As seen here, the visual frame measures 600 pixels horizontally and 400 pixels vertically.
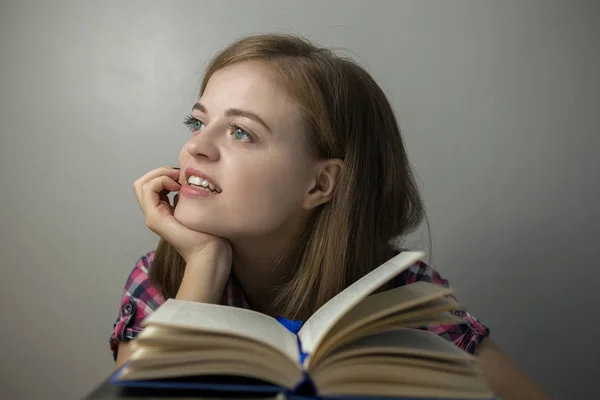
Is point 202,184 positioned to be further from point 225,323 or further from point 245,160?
point 225,323

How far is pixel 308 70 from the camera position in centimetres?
123

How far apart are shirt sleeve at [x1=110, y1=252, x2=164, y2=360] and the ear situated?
18.1 inches

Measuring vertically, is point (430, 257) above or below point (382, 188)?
below

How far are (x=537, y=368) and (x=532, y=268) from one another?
351 mm

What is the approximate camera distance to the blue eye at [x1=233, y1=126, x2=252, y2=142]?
3.74 feet

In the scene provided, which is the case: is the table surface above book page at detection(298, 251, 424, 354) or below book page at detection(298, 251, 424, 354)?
below

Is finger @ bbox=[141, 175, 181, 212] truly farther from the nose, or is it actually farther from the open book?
the open book

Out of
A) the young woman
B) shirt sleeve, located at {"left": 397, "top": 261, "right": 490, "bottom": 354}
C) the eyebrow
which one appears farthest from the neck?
shirt sleeve, located at {"left": 397, "top": 261, "right": 490, "bottom": 354}

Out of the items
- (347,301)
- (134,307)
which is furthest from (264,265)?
(347,301)

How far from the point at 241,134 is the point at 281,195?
164 mm

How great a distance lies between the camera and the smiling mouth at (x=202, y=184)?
1.12 metres

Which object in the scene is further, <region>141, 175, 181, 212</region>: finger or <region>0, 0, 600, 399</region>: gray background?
<region>0, 0, 600, 399</region>: gray background

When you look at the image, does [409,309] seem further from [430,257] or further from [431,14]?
[431,14]

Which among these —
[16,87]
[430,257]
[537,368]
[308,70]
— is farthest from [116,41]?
[537,368]
